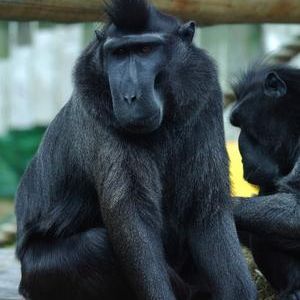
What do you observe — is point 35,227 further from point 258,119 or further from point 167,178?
point 258,119

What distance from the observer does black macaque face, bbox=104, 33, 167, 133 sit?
6.25 m

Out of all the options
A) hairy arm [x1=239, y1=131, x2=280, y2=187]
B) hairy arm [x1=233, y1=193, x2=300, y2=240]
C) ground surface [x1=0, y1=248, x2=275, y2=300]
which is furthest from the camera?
ground surface [x1=0, y1=248, x2=275, y2=300]

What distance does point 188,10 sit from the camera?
788 cm

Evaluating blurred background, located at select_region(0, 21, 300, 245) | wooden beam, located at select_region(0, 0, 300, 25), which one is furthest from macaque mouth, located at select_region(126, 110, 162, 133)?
blurred background, located at select_region(0, 21, 300, 245)

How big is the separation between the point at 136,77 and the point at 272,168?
1516mm

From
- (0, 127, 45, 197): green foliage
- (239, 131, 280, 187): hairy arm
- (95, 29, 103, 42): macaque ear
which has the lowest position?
(0, 127, 45, 197): green foliage

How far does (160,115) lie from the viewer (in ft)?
20.8

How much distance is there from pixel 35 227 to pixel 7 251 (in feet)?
8.71

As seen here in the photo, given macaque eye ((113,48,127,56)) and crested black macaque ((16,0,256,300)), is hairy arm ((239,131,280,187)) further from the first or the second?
macaque eye ((113,48,127,56))

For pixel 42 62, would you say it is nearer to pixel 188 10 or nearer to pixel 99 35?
pixel 188 10

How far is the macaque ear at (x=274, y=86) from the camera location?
7422 mm

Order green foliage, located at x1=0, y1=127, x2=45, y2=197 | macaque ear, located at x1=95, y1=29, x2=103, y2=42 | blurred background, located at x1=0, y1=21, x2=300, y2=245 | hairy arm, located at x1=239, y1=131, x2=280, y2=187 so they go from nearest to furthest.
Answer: macaque ear, located at x1=95, y1=29, x2=103, y2=42 < hairy arm, located at x1=239, y1=131, x2=280, y2=187 < green foliage, located at x1=0, y1=127, x2=45, y2=197 < blurred background, located at x1=0, y1=21, x2=300, y2=245

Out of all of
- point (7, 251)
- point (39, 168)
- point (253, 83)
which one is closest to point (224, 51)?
point (7, 251)

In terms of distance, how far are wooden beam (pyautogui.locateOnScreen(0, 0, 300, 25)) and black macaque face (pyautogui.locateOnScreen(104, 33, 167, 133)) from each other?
2.11 ft
